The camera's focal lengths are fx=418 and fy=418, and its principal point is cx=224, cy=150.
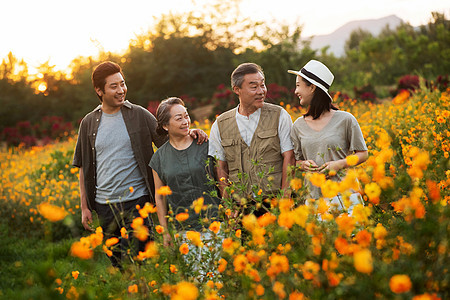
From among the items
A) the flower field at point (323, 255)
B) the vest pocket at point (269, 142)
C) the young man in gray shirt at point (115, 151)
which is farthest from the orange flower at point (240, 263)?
the young man in gray shirt at point (115, 151)

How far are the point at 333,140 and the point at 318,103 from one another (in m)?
0.27

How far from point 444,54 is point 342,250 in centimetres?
2370

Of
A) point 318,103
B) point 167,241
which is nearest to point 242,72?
point 318,103

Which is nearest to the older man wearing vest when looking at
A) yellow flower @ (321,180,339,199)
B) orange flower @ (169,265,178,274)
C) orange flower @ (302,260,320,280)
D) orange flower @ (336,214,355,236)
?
Answer: orange flower @ (169,265,178,274)

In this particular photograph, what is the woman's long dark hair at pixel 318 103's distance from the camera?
2.78m

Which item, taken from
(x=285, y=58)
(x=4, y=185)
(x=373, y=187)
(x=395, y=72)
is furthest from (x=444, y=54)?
(x=373, y=187)

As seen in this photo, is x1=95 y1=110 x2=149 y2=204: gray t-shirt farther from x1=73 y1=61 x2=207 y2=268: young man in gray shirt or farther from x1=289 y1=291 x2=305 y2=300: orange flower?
x1=289 y1=291 x2=305 y2=300: orange flower

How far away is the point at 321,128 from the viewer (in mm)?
2764

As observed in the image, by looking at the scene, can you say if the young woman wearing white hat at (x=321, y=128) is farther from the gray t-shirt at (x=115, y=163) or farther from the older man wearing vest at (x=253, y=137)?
the gray t-shirt at (x=115, y=163)

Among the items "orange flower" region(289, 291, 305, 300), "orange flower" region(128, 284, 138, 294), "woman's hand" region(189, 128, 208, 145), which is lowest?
"orange flower" region(128, 284, 138, 294)

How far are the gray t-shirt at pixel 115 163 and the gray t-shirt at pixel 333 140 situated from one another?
4.60 ft

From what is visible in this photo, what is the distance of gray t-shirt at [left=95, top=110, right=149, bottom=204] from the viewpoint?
3.36 m

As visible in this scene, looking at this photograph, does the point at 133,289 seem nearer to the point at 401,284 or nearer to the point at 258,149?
the point at 401,284

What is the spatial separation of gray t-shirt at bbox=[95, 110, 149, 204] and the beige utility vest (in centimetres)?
82
